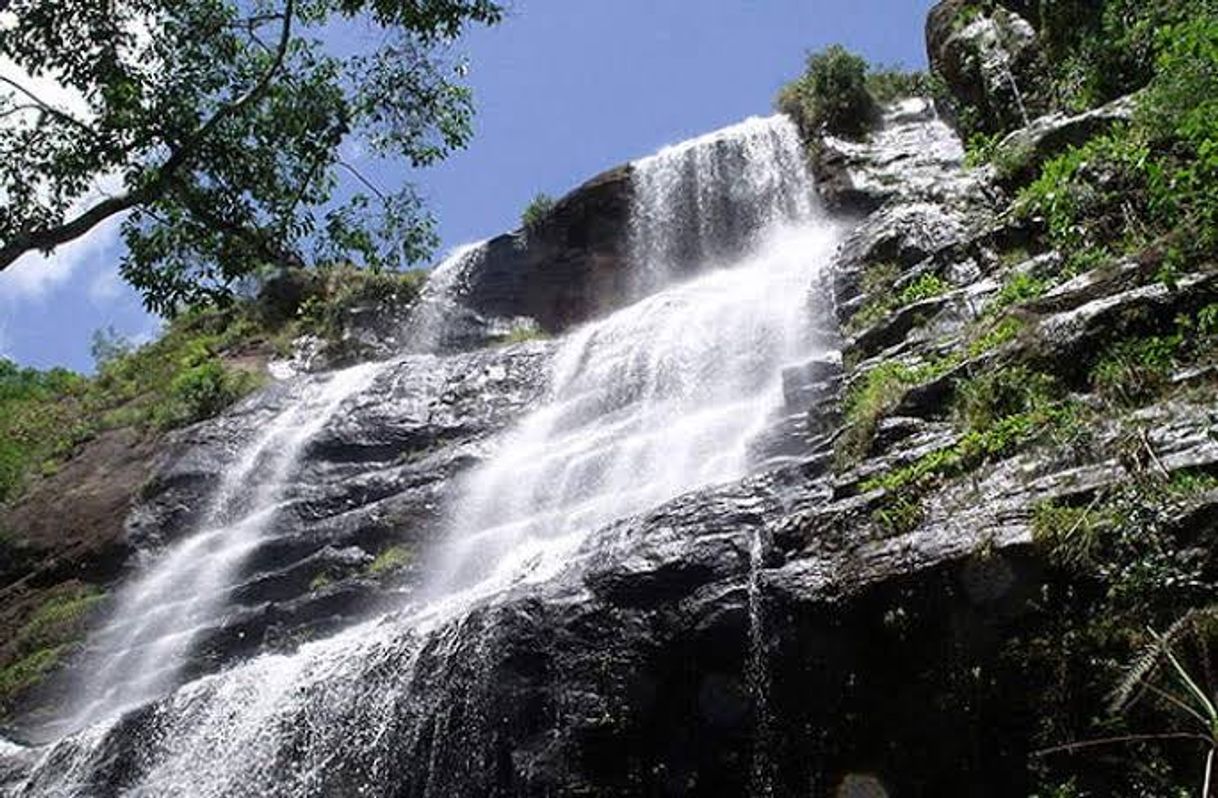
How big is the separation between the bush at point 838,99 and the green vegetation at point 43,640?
1499cm

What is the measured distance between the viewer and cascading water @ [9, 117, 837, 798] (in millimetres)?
9336

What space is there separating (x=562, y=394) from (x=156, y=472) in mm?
7424

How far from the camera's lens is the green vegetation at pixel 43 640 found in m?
15.4

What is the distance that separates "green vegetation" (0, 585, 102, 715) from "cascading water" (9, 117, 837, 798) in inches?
131

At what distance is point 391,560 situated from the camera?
581 inches

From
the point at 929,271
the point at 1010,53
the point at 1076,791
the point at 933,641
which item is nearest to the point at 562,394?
the point at 929,271

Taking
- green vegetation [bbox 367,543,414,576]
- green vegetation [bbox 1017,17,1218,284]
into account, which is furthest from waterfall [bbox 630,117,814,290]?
green vegetation [bbox 1017,17,1218,284]

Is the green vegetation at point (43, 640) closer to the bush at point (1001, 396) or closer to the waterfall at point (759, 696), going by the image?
the waterfall at point (759, 696)

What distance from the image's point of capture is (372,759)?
9.25m

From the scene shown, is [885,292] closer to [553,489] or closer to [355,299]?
[553,489]

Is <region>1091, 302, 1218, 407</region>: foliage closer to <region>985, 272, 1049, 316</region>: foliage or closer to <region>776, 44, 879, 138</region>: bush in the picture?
<region>985, 272, 1049, 316</region>: foliage

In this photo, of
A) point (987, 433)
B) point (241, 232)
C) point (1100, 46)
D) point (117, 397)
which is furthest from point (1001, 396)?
point (117, 397)

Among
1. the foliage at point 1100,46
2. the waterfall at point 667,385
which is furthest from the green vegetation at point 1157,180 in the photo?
the waterfall at point 667,385

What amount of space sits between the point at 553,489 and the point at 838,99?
1131 centimetres
